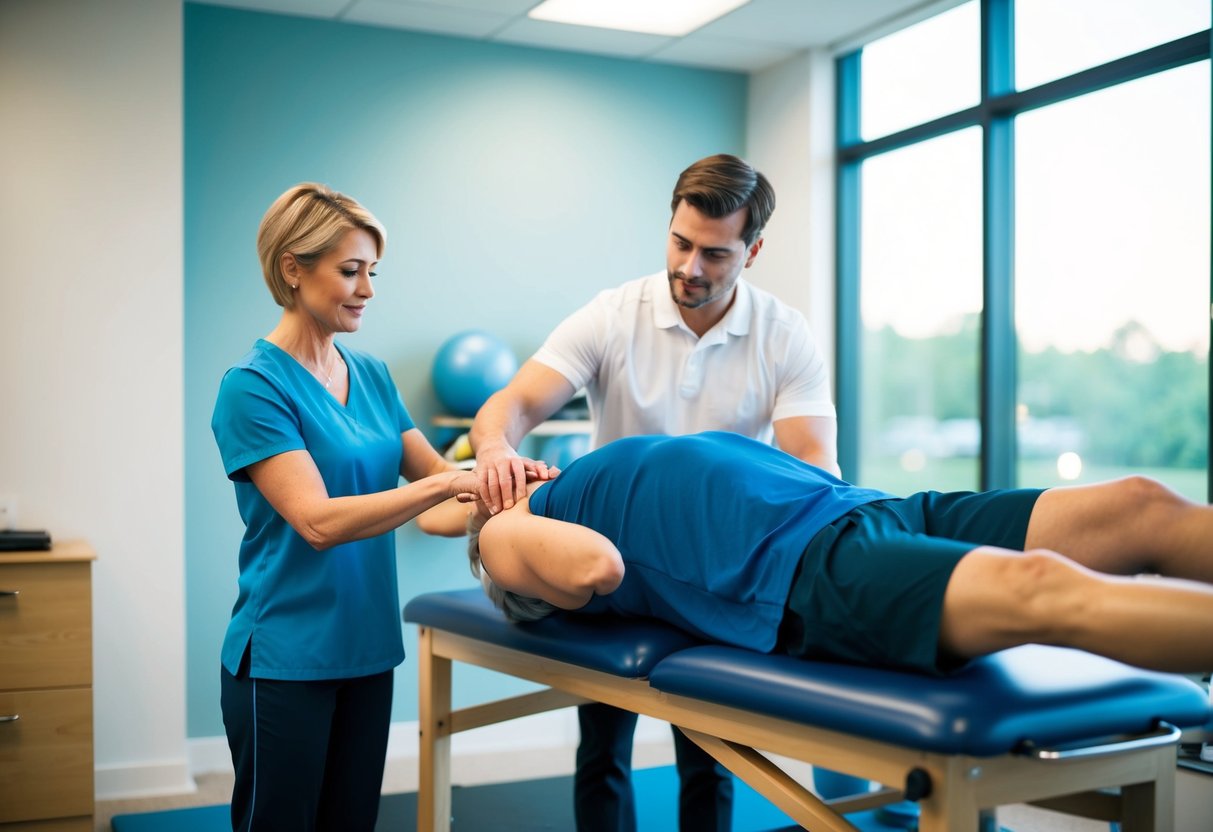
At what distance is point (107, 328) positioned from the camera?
339 centimetres

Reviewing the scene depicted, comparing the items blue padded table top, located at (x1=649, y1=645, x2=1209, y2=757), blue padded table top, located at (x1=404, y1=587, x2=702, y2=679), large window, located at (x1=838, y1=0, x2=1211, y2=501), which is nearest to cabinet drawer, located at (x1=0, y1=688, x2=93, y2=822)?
blue padded table top, located at (x1=404, y1=587, x2=702, y2=679)

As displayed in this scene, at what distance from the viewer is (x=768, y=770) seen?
5.24 feet

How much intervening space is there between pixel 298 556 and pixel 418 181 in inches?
95.8

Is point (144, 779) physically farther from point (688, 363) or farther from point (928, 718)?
point (928, 718)

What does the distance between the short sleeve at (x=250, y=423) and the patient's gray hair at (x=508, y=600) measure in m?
0.34

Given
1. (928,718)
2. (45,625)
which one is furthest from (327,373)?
(45,625)

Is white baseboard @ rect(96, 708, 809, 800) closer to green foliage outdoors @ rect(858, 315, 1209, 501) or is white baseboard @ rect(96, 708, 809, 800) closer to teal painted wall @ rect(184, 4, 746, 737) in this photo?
teal painted wall @ rect(184, 4, 746, 737)

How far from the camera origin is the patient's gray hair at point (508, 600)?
1.96 metres

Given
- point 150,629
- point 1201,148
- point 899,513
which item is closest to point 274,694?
point 899,513

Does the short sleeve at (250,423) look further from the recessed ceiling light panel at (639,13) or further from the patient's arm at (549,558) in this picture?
the recessed ceiling light panel at (639,13)

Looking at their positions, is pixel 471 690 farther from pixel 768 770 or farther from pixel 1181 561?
pixel 1181 561

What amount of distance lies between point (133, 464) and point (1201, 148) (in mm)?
2967

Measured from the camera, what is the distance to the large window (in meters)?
3.16

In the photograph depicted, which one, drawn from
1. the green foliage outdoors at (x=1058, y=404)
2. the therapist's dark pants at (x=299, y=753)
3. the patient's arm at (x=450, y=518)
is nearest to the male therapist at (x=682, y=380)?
the patient's arm at (x=450, y=518)
